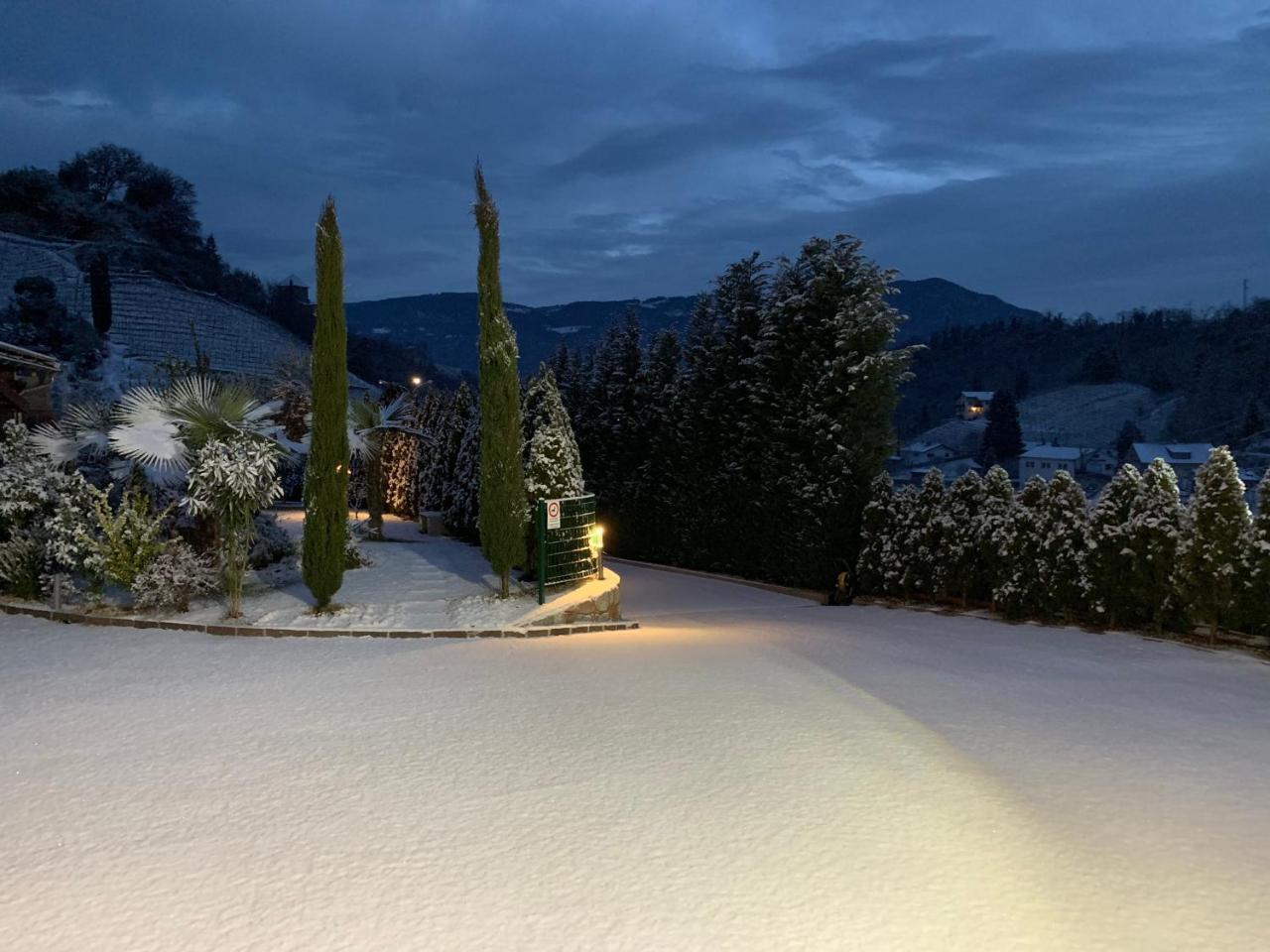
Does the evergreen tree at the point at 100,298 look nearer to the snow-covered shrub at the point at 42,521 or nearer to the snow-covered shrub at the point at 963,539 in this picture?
the snow-covered shrub at the point at 42,521

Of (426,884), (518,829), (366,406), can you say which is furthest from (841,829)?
(366,406)

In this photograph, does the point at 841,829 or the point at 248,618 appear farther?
the point at 248,618

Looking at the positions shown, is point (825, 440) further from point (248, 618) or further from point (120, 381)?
point (120, 381)

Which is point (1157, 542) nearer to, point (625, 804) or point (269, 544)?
point (625, 804)

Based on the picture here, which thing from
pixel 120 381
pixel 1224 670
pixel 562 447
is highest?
pixel 120 381

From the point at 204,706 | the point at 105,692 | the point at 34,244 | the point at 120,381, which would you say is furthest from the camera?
the point at 34,244

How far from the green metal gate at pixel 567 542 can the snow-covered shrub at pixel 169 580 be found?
4.03 m

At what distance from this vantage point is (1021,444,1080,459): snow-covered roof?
190 feet

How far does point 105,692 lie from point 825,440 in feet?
40.5

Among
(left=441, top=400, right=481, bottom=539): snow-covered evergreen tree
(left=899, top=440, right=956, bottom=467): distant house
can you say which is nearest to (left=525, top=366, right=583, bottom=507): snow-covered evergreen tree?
(left=441, top=400, right=481, bottom=539): snow-covered evergreen tree

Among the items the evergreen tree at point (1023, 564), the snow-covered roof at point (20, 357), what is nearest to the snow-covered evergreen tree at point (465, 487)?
the snow-covered roof at point (20, 357)

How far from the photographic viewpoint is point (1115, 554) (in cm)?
1040

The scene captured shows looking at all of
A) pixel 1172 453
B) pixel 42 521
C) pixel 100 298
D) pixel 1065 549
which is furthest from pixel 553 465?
Answer: pixel 1172 453

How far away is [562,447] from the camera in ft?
43.3
